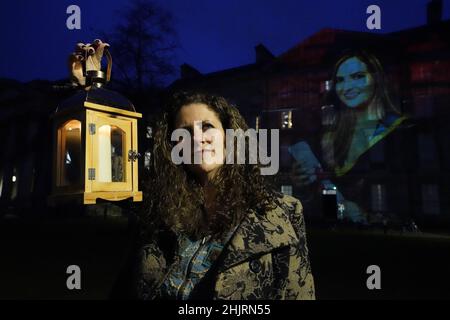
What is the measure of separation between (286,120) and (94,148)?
30388mm

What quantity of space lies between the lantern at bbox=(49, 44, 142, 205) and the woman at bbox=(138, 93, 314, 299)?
0.20 metres

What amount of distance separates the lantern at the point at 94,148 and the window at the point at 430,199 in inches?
1089

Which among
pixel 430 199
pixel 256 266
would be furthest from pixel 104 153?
pixel 430 199

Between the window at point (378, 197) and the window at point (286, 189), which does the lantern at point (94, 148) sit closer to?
the window at point (378, 197)

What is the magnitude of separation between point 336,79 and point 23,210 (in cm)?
2919

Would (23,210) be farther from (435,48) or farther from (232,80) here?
(435,48)

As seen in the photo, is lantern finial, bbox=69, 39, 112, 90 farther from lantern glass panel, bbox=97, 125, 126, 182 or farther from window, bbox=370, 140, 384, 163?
window, bbox=370, 140, 384, 163

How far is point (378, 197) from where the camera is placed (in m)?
26.9

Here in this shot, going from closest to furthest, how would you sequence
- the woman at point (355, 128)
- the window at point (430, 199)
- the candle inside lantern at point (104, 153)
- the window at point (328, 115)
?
the candle inside lantern at point (104, 153) → the window at point (430, 199) → the woman at point (355, 128) → the window at point (328, 115)

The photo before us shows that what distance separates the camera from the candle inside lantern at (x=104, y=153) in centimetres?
199

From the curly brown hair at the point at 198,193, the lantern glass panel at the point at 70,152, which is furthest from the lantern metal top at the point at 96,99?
the curly brown hair at the point at 198,193

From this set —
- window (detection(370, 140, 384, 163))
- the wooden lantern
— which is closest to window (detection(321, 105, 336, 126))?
window (detection(370, 140, 384, 163))

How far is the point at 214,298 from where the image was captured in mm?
1659

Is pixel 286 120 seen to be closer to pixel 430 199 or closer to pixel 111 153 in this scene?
pixel 430 199
